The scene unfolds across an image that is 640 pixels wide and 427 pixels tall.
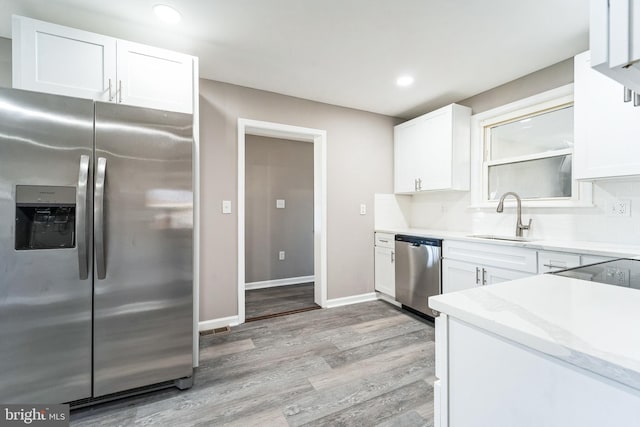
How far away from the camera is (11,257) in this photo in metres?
1.38

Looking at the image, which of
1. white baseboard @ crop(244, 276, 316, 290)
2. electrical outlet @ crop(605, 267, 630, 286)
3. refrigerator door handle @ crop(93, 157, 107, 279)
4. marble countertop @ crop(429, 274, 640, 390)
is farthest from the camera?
white baseboard @ crop(244, 276, 316, 290)

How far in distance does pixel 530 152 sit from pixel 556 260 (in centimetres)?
121

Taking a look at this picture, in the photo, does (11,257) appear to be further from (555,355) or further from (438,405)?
(555,355)

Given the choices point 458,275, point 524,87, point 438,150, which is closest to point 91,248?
point 458,275

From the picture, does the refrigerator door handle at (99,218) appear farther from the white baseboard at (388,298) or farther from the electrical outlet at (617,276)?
the white baseboard at (388,298)

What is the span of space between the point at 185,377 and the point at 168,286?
0.60 metres

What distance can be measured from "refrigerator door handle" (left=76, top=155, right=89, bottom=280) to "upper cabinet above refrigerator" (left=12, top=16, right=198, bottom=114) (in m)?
0.63

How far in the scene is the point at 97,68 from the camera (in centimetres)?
179

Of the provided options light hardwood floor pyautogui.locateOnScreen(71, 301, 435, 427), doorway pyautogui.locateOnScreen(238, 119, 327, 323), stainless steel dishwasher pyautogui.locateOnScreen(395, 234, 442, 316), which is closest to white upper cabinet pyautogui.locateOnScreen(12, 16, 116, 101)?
doorway pyautogui.locateOnScreen(238, 119, 327, 323)

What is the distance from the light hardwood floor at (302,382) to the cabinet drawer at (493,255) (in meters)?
0.78

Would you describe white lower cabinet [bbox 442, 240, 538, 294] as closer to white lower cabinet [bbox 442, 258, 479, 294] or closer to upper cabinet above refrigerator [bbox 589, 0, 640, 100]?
white lower cabinet [bbox 442, 258, 479, 294]

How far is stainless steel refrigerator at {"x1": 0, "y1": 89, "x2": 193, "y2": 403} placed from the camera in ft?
4.58

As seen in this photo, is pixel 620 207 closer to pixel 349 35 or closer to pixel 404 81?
pixel 404 81

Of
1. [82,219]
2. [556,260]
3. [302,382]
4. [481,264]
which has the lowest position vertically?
[302,382]
